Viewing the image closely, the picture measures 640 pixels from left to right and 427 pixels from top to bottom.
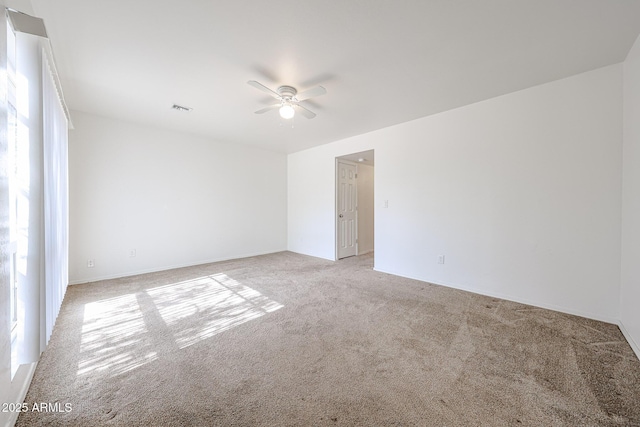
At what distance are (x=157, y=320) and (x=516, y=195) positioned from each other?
14.0ft

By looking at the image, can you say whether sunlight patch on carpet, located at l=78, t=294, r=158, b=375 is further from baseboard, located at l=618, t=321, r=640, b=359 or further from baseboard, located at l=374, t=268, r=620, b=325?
baseboard, located at l=618, t=321, r=640, b=359

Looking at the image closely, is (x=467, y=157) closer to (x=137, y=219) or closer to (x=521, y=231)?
(x=521, y=231)

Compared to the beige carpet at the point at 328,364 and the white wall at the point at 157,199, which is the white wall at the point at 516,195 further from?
the white wall at the point at 157,199

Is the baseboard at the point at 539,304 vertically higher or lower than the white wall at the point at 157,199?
lower

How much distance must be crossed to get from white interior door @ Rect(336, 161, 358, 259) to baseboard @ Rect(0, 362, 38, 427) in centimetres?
432

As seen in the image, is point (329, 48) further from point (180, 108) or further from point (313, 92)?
point (180, 108)

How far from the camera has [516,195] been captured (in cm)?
291

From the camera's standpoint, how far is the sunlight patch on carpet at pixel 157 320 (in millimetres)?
1918

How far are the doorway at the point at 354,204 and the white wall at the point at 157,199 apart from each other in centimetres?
178

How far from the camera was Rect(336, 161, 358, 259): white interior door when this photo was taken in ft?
17.3

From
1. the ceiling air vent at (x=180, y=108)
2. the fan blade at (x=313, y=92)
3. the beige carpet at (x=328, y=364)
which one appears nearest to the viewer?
the beige carpet at (x=328, y=364)

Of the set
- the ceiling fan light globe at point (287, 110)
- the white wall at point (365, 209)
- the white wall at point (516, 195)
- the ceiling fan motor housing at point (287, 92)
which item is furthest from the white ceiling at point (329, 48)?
the white wall at point (365, 209)

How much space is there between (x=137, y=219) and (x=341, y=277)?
3.54m

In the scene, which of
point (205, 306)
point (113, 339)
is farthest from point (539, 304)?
point (113, 339)
